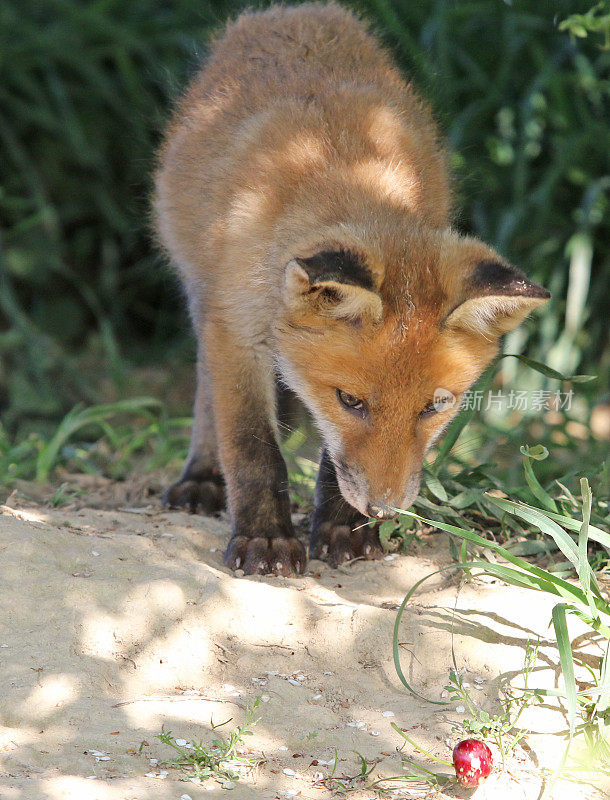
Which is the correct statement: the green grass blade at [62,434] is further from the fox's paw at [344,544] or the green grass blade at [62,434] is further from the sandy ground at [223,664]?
the fox's paw at [344,544]

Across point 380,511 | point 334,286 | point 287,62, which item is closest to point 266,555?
point 380,511

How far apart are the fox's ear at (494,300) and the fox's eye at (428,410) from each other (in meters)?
0.28

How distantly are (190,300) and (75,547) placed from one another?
171 centimetres

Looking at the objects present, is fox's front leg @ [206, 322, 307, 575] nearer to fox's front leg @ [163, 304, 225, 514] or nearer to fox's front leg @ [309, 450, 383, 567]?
fox's front leg @ [309, 450, 383, 567]

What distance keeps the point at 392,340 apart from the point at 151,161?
9.07ft

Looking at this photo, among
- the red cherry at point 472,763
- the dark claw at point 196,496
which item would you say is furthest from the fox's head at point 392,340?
the dark claw at point 196,496

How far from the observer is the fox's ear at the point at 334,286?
2.81 metres

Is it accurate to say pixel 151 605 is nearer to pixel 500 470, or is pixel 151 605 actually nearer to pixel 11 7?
pixel 500 470

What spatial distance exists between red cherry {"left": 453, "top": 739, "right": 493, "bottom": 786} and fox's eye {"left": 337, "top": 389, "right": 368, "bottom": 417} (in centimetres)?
118

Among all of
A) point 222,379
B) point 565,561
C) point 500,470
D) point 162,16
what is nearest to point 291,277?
point 222,379

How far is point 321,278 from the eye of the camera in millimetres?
2766

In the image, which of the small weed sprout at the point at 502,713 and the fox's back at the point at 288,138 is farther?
the fox's back at the point at 288,138

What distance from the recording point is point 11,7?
7262 millimetres

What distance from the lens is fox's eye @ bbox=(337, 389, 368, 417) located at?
3.10 meters
